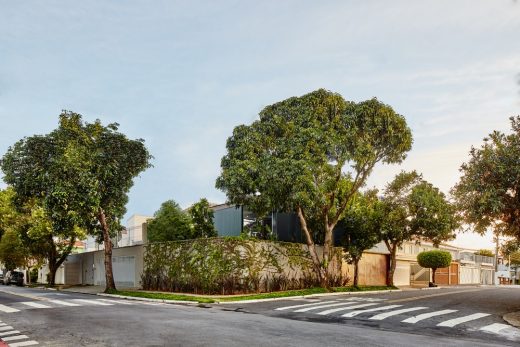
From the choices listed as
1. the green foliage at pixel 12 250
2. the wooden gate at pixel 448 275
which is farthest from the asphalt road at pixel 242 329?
the wooden gate at pixel 448 275

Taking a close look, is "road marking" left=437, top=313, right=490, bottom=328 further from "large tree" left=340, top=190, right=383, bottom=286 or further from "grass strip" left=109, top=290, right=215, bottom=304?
"large tree" left=340, top=190, right=383, bottom=286

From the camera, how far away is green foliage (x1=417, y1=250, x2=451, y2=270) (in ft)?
188

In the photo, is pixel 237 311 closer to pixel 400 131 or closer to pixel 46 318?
pixel 46 318

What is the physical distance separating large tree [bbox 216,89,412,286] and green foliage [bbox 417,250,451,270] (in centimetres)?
2580

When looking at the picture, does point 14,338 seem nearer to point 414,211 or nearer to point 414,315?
point 414,315

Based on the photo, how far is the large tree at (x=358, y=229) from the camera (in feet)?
132

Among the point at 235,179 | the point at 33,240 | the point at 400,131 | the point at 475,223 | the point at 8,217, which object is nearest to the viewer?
the point at 475,223

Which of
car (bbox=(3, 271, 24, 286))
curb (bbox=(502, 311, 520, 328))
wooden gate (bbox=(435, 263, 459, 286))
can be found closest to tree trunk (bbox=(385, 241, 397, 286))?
curb (bbox=(502, 311, 520, 328))

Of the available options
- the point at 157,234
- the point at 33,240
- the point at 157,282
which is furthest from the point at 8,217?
the point at 157,282

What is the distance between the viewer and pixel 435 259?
5750 centimetres

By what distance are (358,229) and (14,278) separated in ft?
133

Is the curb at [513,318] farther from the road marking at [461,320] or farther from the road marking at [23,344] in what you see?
the road marking at [23,344]

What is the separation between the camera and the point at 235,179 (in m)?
32.8

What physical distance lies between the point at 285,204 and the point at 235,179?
3.67 metres
